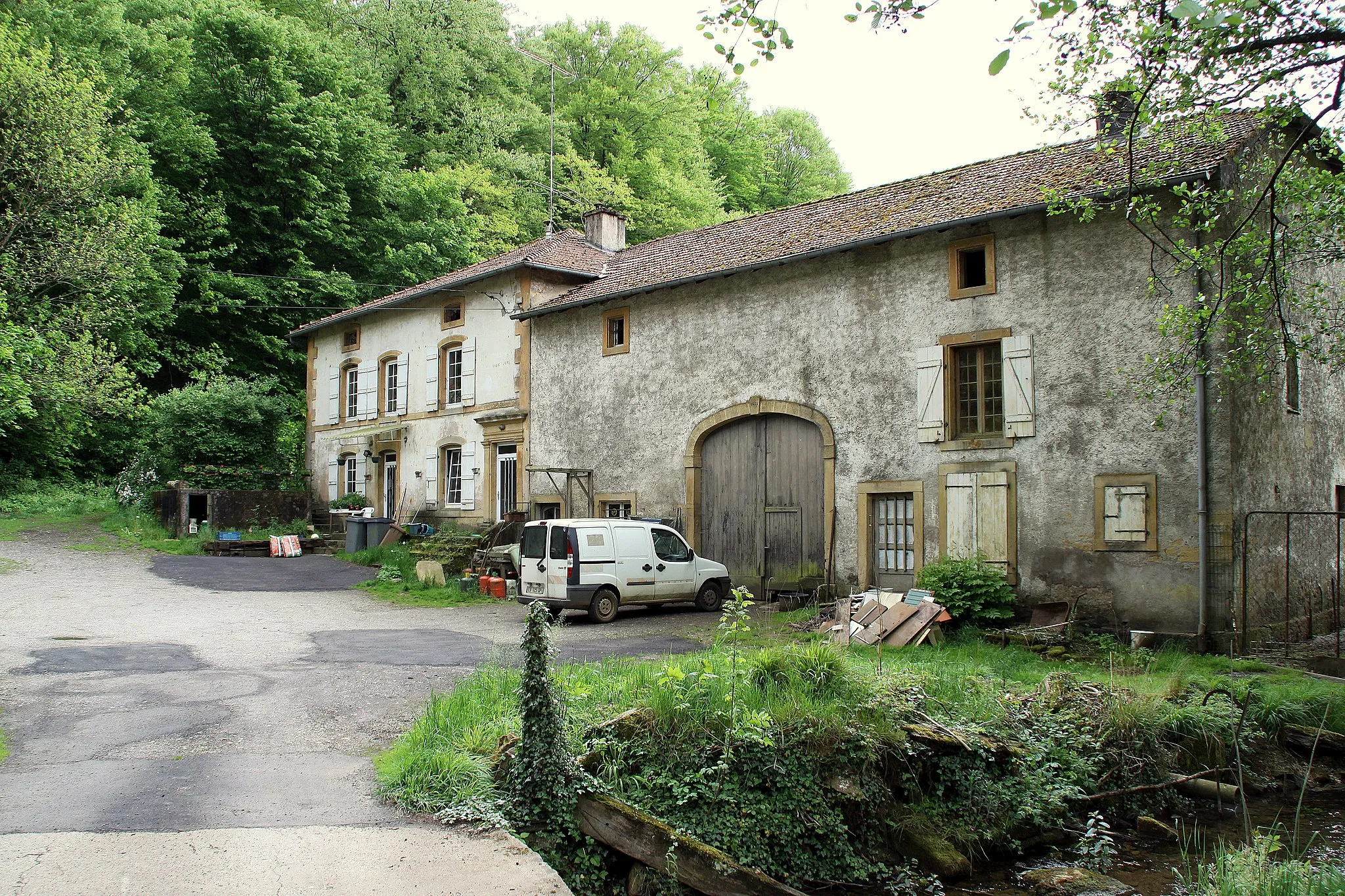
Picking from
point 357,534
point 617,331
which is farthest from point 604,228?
point 357,534

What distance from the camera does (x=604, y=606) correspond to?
14125 millimetres

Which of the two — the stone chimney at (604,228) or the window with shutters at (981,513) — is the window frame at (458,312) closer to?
the stone chimney at (604,228)

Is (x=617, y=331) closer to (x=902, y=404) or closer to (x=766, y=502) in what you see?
(x=766, y=502)

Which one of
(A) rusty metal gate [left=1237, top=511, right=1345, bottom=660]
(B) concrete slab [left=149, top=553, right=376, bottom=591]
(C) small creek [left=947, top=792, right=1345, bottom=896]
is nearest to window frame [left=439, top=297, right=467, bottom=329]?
(B) concrete slab [left=149, top=553, right=376, bottom=591]

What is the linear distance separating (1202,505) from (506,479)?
46.2 ft

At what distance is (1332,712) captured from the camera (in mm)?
8125

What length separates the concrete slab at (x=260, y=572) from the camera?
1720 centimetres

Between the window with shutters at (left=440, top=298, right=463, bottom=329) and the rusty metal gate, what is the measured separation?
1691cm

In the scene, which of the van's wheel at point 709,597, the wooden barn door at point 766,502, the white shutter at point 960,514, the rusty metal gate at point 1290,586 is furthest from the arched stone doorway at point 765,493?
the rusty metal gate at point 1290,586

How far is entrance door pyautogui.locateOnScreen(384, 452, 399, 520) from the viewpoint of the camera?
80.5 feet

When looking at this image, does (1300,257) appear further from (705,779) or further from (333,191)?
(333,191)

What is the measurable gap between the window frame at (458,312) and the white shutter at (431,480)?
3.10 metres

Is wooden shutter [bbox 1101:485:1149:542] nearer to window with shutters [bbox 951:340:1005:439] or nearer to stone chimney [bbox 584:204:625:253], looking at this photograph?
window with shutters [bbox 951:340:1005:439]

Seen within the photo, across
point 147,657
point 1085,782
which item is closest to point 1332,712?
point 1085,782
